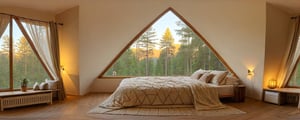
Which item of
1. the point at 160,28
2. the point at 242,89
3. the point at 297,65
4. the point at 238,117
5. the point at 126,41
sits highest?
the point at 160,28

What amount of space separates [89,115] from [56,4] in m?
3.11

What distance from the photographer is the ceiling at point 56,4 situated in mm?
4973

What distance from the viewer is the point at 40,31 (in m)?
5.58

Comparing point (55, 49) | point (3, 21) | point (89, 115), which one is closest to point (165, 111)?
point (89, 115)

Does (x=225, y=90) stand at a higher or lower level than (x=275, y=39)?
lower

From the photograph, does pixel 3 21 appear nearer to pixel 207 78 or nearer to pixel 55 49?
pixel 55 49

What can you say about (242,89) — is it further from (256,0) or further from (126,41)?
(126,41)

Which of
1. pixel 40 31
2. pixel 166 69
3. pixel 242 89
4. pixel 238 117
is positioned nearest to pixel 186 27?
pixel 166 69

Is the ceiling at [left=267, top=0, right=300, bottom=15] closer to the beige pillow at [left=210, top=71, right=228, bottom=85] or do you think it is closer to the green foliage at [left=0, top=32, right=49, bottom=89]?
the beige pillow at [left=210, top=71, right=228, bottom=85]

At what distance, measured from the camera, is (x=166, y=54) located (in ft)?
23.7

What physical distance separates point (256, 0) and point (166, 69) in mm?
3423

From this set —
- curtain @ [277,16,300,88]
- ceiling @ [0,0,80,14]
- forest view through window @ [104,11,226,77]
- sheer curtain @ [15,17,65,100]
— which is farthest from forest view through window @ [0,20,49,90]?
curtain @ [277,16,300,88]

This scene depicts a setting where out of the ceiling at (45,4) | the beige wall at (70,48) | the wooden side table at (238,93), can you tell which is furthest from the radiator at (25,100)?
the wooden side table at (238,93)

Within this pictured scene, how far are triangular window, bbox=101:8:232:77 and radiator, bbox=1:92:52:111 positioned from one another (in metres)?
2.19
